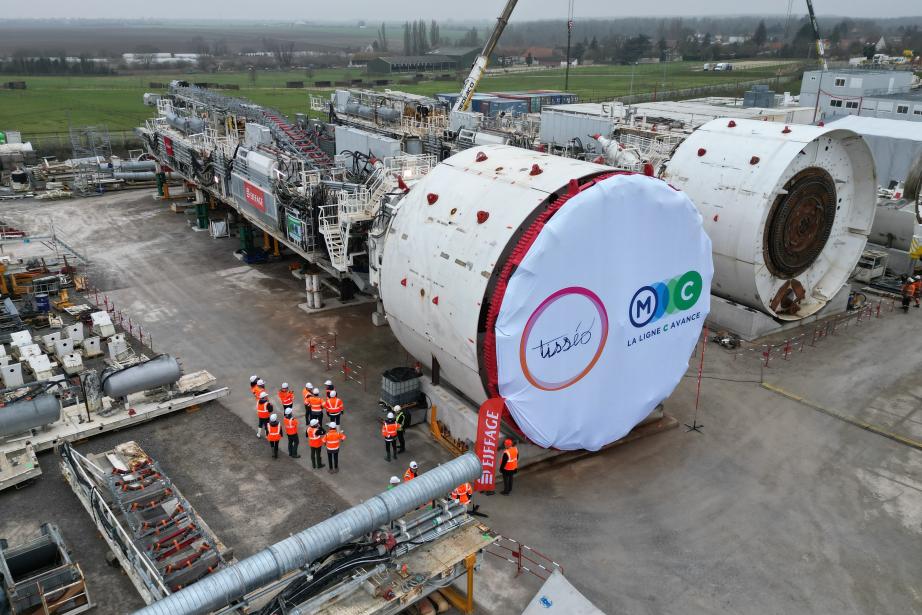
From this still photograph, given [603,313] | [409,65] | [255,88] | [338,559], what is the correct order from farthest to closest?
[409,65] → [255,88] → [603,313] → [338,559]

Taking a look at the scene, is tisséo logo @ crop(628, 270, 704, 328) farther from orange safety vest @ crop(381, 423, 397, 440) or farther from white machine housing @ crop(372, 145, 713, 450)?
orange safety vest @ crop(381, 423, 397, 440)

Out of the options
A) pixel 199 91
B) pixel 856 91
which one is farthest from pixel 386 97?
pixel 856 91

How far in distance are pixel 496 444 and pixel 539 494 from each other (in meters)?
1.72

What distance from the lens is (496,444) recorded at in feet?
43.6

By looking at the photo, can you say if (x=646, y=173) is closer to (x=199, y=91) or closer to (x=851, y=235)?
(x=851, y=235)

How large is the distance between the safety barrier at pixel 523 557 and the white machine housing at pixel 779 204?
1217 cm

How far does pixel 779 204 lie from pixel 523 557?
13817mm

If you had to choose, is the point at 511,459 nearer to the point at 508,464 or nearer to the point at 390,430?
the point at 508,464

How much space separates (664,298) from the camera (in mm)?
14500

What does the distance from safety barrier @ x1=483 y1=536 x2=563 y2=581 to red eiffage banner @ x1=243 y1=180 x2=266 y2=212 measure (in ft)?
51.1

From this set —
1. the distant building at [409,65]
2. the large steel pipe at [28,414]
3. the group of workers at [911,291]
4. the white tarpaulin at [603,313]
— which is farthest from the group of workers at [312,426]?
the distant building at [409,65]

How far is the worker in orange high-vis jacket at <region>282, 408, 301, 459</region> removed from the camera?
14883 mm

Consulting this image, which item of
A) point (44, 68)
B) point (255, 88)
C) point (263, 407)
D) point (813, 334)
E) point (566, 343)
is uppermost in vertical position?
point (44, 68)

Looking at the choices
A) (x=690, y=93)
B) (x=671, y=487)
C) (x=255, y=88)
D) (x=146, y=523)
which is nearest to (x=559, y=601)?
(x=671, y=487)
